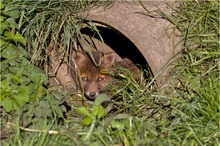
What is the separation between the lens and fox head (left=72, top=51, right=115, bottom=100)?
21.5ft

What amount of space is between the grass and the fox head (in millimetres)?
772

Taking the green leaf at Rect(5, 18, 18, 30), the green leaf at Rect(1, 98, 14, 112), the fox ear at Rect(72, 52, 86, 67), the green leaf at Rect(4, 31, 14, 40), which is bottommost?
the green leaf at Rect(1, 98, 14, 112)

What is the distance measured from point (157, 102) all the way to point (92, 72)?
1.97 meters

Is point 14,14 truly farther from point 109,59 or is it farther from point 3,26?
point 109,59

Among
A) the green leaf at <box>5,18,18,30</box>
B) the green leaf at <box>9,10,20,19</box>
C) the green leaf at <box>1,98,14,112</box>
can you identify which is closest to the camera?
the green leaf at <box>1,98,14,112</box>

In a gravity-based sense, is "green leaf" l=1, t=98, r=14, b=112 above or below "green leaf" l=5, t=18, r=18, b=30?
below

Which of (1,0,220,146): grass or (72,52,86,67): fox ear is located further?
(72,52,86,67): fox ear

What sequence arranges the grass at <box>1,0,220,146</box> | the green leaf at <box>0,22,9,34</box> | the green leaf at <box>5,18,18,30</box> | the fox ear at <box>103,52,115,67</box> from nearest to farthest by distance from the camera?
the grass at <box>1,0,220,146</box> < the green leaf at <box>0,22,9,34</box> < the green leaf at <box>5,18,18,30</box> < the fox ear at <box>103,52,115,67</box>

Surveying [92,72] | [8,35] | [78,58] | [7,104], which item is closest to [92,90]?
[92,72]

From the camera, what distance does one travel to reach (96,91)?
21.7 ft

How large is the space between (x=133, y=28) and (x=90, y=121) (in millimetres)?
1749

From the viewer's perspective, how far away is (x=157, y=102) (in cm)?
486

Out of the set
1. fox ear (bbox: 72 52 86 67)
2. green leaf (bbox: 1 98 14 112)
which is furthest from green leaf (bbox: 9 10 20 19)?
fox ear (bbox: 72 52 86 67)

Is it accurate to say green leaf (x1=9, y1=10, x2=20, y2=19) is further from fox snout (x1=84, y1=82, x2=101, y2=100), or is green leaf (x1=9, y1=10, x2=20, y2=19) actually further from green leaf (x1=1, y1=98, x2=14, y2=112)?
fox snout (x1=84, y1=82, x2=101, y2=100)
